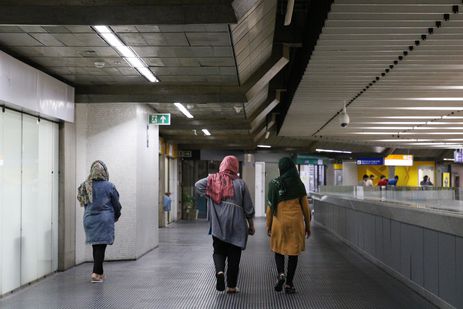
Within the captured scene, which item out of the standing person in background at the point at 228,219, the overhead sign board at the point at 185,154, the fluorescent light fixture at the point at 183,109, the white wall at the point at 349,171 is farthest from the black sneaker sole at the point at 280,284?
the white wall at the point at 349,171

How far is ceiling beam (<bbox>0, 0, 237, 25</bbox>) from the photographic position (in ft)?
17.8

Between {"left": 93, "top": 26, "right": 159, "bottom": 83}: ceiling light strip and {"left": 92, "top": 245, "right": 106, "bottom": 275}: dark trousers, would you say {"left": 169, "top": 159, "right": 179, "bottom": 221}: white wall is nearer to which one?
{"left": 93, "top": 26, "right": 159, "bottom": 83}: ceiling light strip

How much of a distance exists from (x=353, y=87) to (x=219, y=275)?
5.65 metres

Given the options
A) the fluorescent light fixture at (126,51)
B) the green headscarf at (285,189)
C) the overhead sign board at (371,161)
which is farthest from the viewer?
the overhead sign board at (371,161)

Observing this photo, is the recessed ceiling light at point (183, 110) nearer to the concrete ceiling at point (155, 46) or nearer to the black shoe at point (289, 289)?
the concrete ceiling at point (155, 46)

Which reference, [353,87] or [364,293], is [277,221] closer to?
[364,293]

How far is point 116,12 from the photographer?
5559mm

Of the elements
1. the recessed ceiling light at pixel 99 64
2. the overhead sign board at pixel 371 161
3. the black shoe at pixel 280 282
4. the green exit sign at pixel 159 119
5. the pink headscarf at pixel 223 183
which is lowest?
the black shoe at pixel 280 282

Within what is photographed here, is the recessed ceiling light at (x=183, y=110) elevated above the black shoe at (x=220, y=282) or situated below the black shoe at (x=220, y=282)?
above

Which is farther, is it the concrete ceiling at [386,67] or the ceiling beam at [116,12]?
the concrete ceiling at [386,67]

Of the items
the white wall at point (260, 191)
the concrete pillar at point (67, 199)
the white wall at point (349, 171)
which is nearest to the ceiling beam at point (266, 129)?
the white wall at point (260, 191)

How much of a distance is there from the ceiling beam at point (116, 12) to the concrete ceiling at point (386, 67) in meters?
1.38

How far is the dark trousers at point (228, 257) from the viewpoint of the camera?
22.9ft

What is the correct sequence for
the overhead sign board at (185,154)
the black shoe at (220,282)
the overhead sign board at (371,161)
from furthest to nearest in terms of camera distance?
the overhead sign board at (371,161) < the overhead sign board at (185,154) < the black shoe at (220,282)
